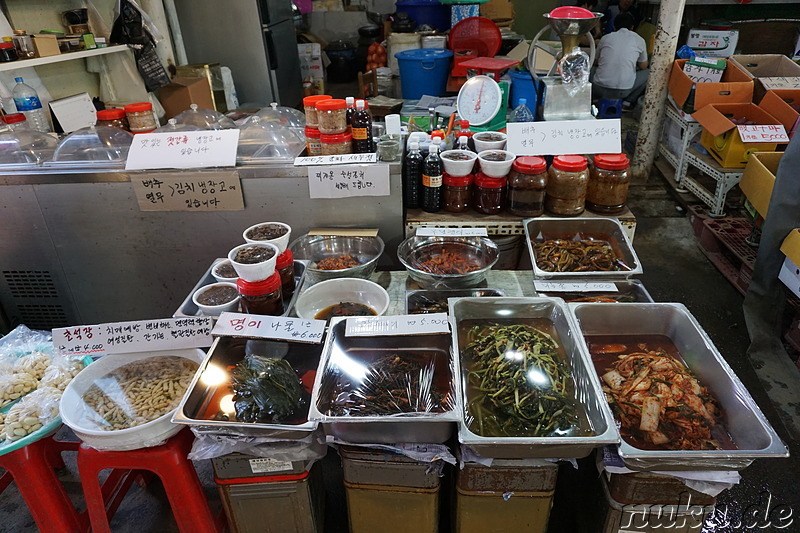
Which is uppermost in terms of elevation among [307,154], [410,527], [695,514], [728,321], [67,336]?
[307,154]

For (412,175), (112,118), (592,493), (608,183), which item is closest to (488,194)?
(412,175)

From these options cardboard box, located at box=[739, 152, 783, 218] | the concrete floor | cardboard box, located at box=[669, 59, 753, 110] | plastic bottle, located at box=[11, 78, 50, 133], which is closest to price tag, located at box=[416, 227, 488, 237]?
the concrete floor

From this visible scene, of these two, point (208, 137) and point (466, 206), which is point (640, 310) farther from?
point (208, 137)

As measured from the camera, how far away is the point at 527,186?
228cm

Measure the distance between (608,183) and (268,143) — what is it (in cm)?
169

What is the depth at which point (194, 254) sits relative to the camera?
257 cm

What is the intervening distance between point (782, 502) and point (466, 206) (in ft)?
6.31

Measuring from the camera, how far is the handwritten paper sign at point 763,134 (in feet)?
12.8

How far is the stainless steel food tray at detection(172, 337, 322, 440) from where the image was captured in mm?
1373

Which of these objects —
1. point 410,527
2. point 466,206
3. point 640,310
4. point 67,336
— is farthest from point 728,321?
point 67,336

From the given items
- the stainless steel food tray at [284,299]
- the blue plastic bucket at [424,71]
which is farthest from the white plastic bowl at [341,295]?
the blue plastic bucket at [424,71]

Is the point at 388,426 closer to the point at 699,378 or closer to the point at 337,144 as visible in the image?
the point at 699,378

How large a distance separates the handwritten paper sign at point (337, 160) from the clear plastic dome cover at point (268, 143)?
8 cm

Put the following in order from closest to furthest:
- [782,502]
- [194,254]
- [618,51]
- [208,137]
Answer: [782,502]
[208,137]
[194,254]
[618,51]
